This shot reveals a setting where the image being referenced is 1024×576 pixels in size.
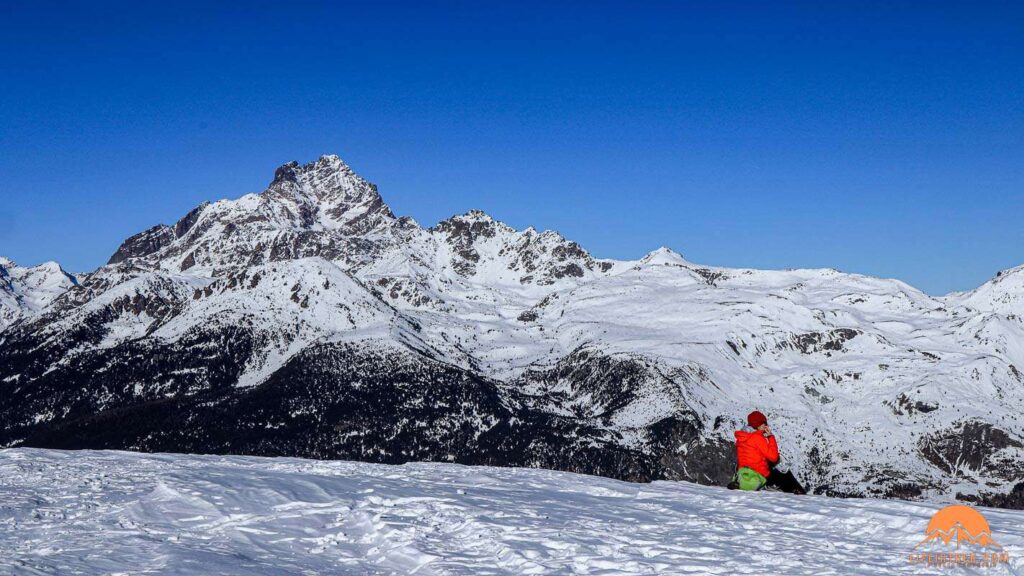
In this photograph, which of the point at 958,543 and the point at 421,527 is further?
the point at 421,527

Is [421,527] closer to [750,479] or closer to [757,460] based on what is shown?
[757,460]

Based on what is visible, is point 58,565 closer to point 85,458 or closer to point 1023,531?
point 85,458

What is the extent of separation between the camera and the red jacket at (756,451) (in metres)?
31.9

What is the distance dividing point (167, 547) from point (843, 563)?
1888 centimetres

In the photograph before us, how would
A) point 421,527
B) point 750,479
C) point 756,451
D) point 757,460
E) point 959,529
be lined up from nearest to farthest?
point 959,529 → point 421,527 → point 756,451 → point 757,460 → point 750,479

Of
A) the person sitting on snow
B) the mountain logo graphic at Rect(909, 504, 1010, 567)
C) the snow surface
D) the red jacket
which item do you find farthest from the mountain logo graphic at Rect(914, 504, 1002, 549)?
the red jacket

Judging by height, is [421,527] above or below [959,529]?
below

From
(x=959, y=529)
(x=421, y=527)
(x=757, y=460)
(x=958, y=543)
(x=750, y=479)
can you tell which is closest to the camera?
(x=958, y=543)

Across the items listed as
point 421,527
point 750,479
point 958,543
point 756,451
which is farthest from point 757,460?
point 421,527

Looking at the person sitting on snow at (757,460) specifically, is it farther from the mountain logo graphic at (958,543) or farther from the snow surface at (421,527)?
the mountain logo graphic at (958,543)

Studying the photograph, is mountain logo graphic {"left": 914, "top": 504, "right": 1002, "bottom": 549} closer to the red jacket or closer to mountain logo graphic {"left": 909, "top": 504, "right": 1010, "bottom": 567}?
mountain logo graphic {"left": 909, "top": 504, "right": 1010, "bottom": 567}

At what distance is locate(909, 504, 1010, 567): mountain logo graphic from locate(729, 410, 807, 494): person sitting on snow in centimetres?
754

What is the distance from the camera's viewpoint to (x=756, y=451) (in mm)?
32531

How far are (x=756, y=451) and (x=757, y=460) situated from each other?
0.74 m
